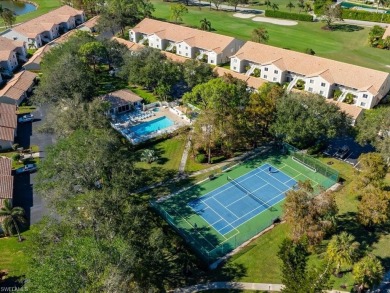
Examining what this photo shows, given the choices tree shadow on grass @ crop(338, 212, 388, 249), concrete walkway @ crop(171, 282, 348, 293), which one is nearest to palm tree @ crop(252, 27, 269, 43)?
tree shadow on grass @ crop(338, 212, 388, 249)

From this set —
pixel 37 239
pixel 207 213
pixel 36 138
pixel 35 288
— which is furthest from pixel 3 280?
pixel 36 138

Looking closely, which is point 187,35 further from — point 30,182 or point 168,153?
point 30,182

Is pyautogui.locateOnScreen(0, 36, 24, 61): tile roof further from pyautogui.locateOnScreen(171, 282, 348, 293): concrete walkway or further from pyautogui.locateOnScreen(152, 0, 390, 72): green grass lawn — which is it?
pyautogui.locateOnScreen(171, 282, 348, 293): concrete walkway

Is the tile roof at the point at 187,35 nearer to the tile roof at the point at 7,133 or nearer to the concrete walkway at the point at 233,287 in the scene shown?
the tile roof at the point at 7,133

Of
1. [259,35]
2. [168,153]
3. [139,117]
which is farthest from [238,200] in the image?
[259,35]

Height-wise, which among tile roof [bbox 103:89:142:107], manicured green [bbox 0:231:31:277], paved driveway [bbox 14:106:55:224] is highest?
tile roof [bbox 103:89:142:107]

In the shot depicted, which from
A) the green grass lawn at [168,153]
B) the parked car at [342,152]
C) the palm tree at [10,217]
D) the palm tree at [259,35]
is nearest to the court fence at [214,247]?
the green grass lawn at [168,153]
